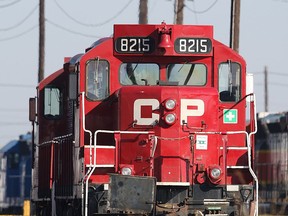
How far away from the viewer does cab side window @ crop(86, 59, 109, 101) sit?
16969 mm

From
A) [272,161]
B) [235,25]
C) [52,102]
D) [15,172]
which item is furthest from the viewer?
[15,172]

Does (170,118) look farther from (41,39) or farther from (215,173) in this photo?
(41,39)

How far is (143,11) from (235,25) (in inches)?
339

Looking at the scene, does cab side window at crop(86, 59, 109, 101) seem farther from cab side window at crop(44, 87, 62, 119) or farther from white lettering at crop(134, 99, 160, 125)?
cab side window at crop(44, 87, 62, 119)

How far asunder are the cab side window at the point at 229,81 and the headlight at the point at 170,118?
4.32 ft

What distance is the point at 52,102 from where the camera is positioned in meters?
20.7

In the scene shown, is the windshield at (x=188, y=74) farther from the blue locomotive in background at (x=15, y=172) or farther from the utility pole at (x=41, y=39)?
the blue locomotive in background at (x=15, y=172)

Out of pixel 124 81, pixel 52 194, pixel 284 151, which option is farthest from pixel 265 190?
pixel 124 81

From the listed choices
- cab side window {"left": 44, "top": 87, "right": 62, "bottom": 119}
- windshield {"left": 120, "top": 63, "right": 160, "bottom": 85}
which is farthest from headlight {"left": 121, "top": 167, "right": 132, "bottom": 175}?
cab side window {"left": 44, "top": 87, "right": 62, "bottom": 119}

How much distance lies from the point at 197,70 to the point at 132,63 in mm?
1194

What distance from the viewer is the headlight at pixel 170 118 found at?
1638 centimetres

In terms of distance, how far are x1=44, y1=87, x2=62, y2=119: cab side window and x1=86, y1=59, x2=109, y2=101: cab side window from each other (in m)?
3.25

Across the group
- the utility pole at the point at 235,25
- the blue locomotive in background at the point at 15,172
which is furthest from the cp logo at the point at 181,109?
the blue locomotive in background at the point at 15,172

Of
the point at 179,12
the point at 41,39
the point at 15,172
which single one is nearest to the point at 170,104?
the point at 179,12
